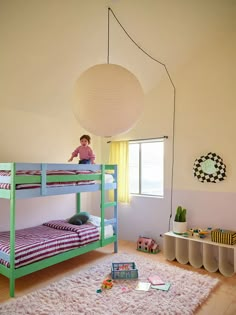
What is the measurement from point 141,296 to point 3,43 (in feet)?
9.47

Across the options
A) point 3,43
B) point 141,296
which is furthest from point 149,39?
point 141,296

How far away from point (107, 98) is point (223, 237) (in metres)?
2.43

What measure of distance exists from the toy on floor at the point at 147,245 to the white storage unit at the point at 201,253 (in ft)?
0.97

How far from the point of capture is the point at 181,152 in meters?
3.74

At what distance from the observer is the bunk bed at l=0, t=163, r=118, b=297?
8.42 feet

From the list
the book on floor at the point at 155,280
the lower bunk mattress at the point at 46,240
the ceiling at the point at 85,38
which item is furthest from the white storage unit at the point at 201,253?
the ceiling at the point at 85,38

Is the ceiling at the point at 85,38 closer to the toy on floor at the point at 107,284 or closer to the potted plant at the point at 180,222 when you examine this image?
the potted plant at the point at 180,222

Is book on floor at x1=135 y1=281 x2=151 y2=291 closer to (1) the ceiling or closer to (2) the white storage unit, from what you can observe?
(2) the white storage unit

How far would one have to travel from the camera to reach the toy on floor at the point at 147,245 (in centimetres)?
375

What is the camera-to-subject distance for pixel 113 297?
2.46 meters

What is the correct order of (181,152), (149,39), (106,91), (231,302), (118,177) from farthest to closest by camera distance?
(118,177), (181,152), (149,39), (231,302), (106,91)

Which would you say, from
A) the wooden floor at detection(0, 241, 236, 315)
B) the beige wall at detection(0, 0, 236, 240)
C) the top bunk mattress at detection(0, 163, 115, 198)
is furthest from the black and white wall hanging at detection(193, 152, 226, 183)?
the top bunk mattress at detection(0, 163, 115, 198)

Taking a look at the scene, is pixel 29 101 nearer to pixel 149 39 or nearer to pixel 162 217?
pixel 149 39

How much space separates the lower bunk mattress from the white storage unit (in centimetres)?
92
